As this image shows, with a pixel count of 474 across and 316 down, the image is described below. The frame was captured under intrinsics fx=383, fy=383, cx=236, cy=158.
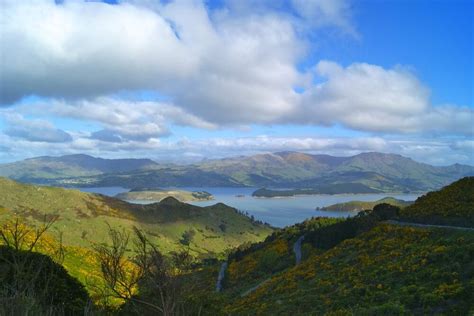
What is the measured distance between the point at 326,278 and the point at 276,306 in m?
6.44

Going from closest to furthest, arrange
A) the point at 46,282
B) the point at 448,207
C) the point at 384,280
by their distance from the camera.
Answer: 1. the point at 46,282
2. the point at 384,280
3. the point at 448,207

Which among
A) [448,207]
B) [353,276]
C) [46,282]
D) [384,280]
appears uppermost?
[448,207]

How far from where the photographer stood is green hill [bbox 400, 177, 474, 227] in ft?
139

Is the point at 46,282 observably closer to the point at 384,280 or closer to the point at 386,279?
the point at 384,280

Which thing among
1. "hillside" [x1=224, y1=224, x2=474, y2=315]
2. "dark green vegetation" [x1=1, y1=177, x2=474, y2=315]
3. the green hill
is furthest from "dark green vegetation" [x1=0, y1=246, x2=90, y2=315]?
the green hill

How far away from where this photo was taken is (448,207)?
47.3 m

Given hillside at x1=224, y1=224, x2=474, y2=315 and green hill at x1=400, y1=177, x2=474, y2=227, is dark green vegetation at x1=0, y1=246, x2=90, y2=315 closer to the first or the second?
hillside at x1=224, y1=224, x2=474, y2=315

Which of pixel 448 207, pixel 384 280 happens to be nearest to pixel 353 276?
pixel 384 280

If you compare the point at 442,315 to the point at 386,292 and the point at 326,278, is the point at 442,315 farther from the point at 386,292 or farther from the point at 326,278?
the point at 326,278

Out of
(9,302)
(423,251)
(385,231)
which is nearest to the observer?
(9,302)

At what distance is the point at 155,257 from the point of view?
1084 cm

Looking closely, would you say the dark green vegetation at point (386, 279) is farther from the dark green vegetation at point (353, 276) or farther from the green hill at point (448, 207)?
the green hill at point (448, 207)

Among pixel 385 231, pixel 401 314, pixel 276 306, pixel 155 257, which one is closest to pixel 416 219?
pixel 385 231

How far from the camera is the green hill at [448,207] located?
42219 mm
